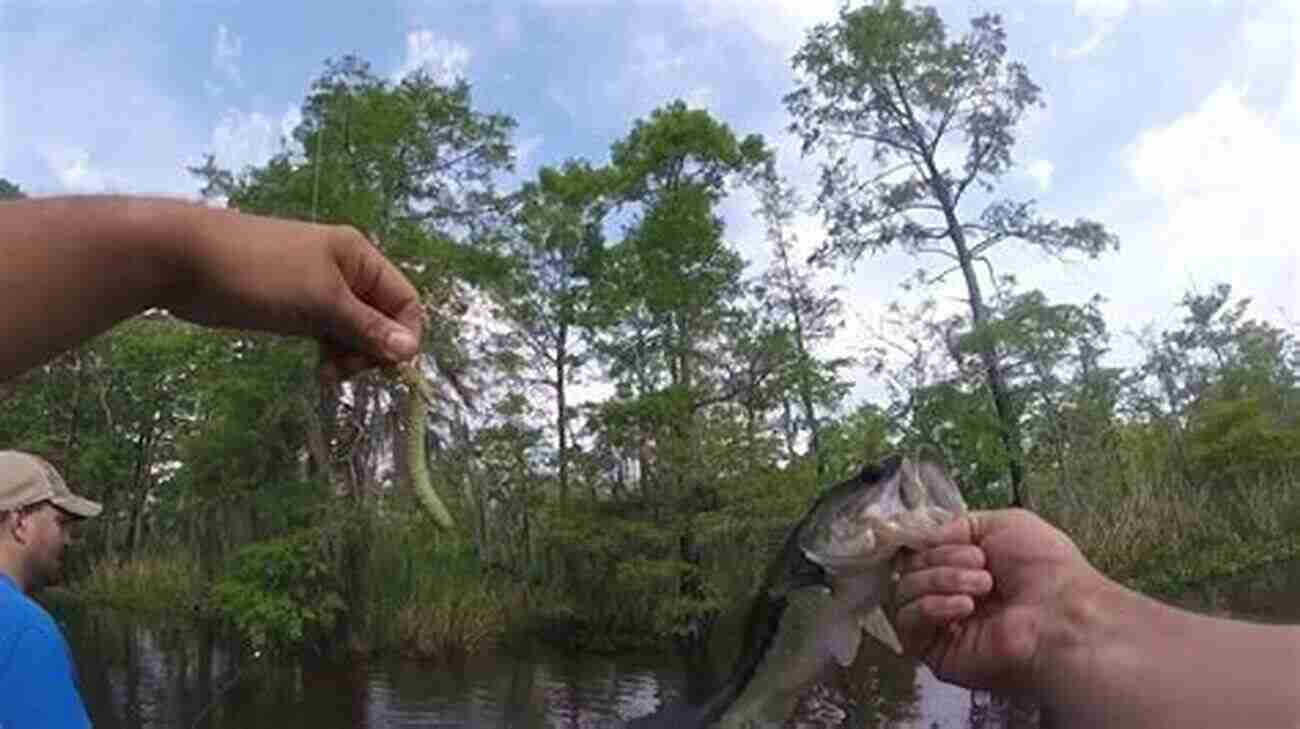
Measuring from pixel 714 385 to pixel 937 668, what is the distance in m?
20.4

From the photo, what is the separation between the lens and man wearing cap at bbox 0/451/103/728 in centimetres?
283

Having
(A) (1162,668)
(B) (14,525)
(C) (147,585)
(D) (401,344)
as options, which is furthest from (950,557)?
(C) (147,585)

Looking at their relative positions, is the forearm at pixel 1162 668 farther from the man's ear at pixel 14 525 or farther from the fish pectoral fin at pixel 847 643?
the man's ear at pixel 14 525

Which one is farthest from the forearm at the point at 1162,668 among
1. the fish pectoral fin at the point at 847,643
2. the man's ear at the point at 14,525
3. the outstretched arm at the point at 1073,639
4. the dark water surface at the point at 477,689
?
the dark water surface at the point at 477,689

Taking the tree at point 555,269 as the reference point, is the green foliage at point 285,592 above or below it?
below

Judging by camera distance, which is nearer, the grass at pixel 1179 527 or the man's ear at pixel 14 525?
the man's ear at pixel 14 525

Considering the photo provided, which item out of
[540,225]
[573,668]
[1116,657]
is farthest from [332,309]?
[540,225]

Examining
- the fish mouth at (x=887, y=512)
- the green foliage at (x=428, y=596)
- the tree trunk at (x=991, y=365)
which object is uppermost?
the tree trunk at (x=991, y=365)

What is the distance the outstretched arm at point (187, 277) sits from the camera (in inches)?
46.6

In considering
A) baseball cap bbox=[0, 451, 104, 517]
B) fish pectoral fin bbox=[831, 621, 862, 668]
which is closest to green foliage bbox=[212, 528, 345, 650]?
baseball cap bbox=[0, 451, 104, 517]

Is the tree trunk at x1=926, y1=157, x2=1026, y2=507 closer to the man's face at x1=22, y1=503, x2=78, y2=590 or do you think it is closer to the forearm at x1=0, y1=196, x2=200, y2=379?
the man's face at x1=22, y1=503, x2=78, y2=590

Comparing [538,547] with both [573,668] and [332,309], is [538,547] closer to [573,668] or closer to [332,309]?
[573,668]

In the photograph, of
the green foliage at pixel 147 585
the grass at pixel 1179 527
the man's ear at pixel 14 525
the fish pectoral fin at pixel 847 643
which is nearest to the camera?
the fish pectoral fin at pixel 847 643

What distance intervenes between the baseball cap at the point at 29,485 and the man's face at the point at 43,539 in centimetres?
3
